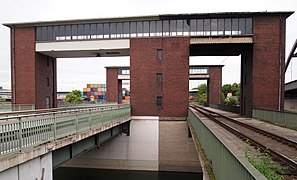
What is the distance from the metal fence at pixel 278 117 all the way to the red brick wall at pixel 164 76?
6.62 m

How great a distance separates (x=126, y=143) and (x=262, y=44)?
16.4 metres

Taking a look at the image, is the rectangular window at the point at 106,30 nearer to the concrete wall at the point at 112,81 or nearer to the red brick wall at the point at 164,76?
the red brick wall at the point at 164,76

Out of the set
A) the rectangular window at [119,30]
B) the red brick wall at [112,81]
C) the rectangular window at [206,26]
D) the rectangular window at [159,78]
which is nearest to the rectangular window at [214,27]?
the rectangular window at [206,26]

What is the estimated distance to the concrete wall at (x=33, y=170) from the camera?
5.36 m

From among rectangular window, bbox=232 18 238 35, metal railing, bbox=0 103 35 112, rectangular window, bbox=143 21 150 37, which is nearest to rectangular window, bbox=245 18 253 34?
rectangular window, bbox=232 18 238 35

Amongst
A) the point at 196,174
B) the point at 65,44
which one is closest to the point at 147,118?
the point at 196,174

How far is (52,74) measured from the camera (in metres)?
26.7

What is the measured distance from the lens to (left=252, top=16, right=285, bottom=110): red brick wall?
18922 mm

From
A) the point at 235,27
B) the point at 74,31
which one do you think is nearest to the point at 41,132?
the point at 74,31

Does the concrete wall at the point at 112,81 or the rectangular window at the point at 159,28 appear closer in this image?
the rectangular window at the point at 159,28

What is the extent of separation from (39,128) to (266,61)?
65.2ft

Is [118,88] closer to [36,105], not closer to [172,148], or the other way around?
[36,105]

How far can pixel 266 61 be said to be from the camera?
19.0 m

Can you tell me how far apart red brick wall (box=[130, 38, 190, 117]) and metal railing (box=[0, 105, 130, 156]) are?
9.58 metres
